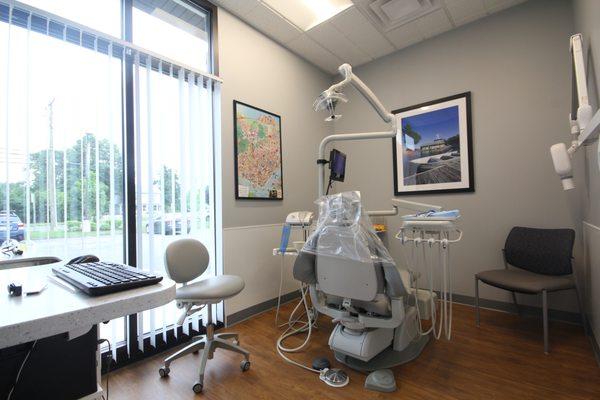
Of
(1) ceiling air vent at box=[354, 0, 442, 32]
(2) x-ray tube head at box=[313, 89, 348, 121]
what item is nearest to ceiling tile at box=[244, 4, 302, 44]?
(1) ceiling air vent at box=[354, 0, 442, 32]

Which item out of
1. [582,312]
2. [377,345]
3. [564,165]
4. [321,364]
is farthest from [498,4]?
[321,364]

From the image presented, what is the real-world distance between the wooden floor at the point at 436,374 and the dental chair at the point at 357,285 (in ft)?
0.52

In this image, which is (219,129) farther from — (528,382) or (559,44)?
(559,44)

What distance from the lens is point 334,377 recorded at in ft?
5.44

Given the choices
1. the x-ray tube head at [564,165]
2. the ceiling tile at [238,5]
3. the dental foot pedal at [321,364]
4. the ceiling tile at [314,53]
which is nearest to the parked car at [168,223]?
the dental foot pedal at [321,364]

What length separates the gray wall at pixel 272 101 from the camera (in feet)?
8.35

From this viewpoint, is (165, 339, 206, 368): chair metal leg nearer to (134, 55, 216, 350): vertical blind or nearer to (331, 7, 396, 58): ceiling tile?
(134, 55, 216, 350): vertical blind

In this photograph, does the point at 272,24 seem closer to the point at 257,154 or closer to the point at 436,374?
the point at 257,154

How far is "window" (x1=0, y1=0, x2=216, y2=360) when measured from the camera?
5.15 ft

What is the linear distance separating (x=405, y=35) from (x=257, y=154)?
6.61 feet

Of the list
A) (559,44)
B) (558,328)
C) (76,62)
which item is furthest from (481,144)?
(76,62)

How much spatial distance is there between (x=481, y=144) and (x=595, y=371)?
1876 millimetres

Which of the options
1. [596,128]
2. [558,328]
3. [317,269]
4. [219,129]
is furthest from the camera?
[219,129]

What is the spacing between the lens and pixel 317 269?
1.72 meters
